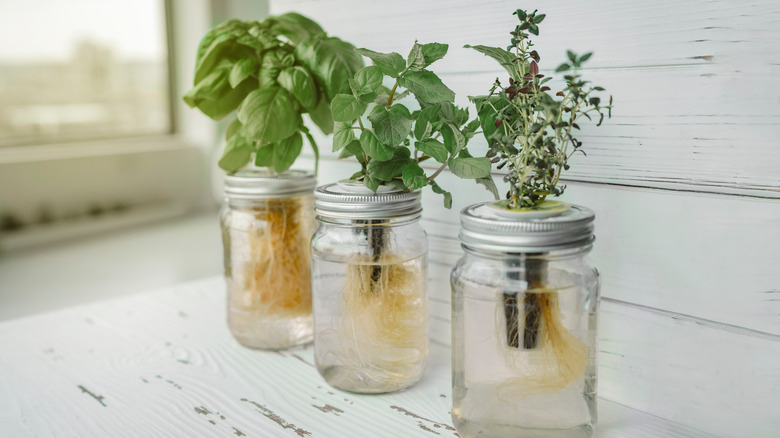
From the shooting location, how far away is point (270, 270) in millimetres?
Result: 793

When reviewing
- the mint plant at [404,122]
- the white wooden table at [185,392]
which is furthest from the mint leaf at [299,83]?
the white wooden table at [185,392]

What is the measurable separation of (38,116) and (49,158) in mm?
190

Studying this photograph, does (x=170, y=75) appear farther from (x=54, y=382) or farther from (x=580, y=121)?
(x=580, y=121)

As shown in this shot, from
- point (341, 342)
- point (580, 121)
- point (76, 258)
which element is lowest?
point (76, 258)

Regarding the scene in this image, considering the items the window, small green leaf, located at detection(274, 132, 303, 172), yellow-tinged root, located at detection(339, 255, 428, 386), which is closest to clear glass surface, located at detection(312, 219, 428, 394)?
yellow-tinged root, located at detection(339, 255, 428, 386)

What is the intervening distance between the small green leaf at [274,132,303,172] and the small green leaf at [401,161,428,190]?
7.2 inches

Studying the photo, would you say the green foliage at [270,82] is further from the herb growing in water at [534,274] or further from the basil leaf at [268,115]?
the herb growing in water at [534,274]

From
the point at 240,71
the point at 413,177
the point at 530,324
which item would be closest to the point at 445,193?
the point at 413,177

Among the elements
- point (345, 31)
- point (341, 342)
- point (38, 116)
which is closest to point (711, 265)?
point (341, 342)

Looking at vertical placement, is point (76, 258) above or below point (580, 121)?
Answer: below

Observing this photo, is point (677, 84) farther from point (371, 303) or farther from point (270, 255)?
point (270, 255)

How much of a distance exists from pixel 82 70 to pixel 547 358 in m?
2.20

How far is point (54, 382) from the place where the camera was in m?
0.74

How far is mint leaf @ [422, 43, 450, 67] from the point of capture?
0.60m
